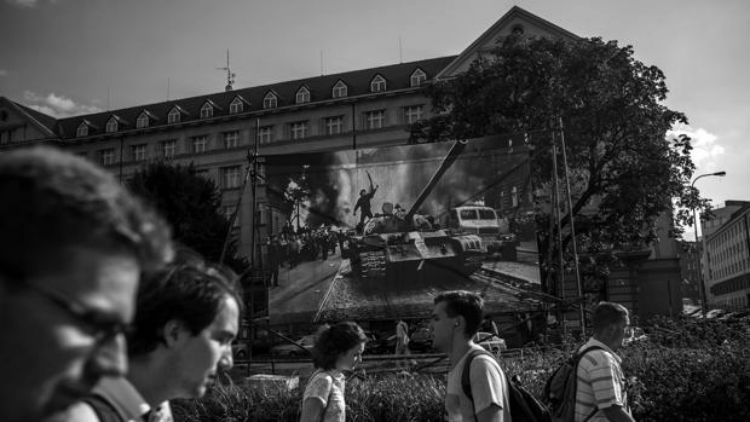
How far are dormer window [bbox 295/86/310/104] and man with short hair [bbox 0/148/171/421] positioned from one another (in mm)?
50726

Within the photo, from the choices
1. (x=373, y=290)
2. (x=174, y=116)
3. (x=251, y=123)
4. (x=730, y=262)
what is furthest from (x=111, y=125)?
(x=730, y=262)

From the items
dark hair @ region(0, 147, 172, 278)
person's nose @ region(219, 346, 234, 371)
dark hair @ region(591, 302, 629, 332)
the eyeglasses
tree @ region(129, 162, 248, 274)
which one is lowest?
dark hair @ region(591, 302, 629, 332)

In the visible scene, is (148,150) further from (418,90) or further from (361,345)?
(361,345)

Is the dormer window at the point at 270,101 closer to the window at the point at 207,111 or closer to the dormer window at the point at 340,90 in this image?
the window at the point at 207,111

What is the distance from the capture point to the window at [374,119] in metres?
47.1

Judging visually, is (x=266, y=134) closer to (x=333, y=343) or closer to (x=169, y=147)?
(x=169, y=147)

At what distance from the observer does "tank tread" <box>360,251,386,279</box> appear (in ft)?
43.3

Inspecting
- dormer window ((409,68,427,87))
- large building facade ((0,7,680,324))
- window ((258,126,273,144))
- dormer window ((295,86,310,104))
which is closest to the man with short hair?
large building facade ((0,7,680,324))

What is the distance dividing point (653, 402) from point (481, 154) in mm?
6922

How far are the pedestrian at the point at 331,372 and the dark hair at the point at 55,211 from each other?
136 inches

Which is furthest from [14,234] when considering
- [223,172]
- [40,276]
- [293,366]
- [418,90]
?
[223,172]

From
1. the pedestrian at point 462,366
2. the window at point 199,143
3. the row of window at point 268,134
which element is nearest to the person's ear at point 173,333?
the pedestrian at point 462,366

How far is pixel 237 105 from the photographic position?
53.4 meters

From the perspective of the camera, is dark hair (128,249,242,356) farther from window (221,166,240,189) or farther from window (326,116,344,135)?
window (221,166,240,189)
